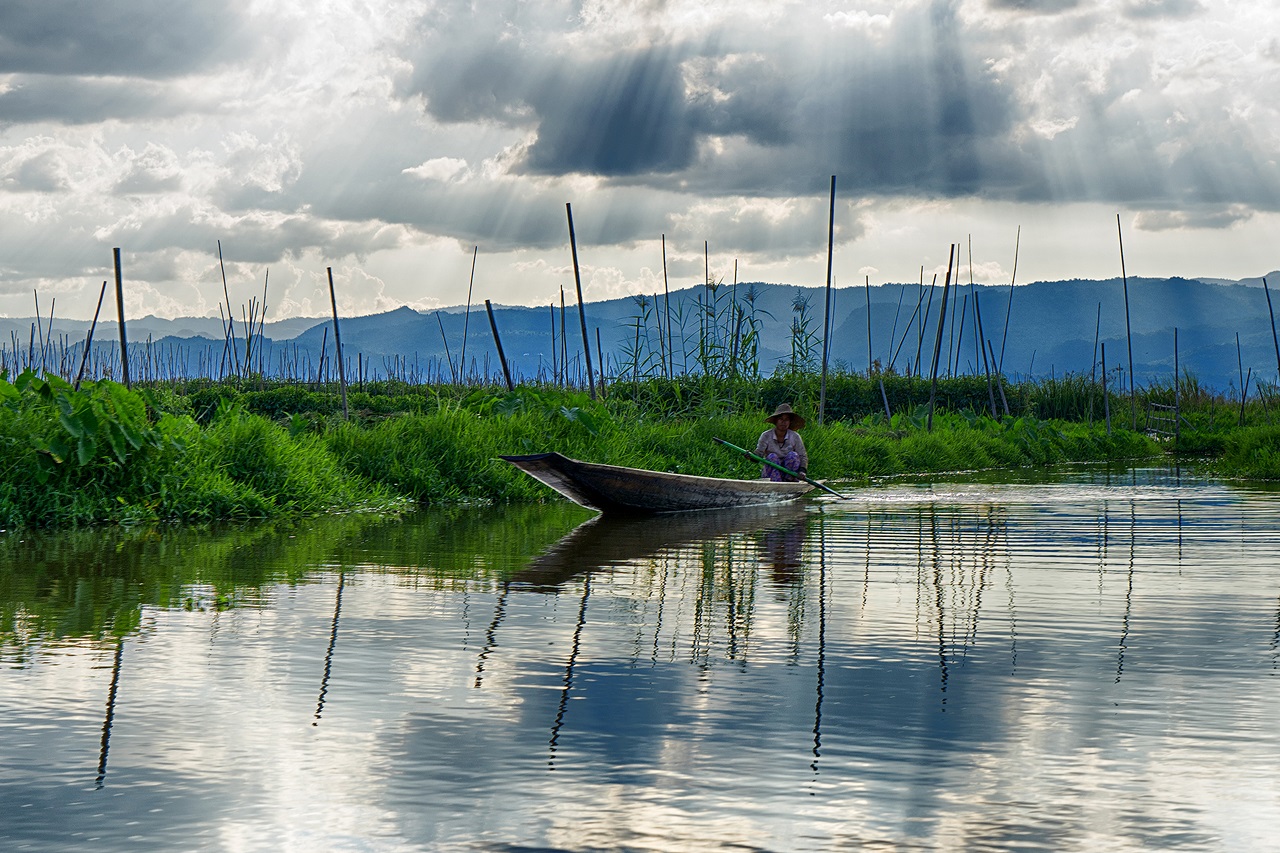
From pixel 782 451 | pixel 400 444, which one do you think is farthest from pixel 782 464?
pixel 400 444

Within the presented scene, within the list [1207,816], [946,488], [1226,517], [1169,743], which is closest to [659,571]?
[1169,743]

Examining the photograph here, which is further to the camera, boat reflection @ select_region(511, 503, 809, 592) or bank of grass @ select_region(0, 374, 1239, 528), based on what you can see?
bank of grass @ select_region(0, 374, 1239, 528)

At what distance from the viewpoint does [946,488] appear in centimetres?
1598

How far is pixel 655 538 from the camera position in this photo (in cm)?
988

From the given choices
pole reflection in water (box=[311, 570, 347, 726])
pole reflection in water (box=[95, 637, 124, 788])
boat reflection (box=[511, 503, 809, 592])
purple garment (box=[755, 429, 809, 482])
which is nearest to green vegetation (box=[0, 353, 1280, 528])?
purple garment (box=[755, 429, 809, 482])

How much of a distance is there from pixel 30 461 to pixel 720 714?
7.48 meters

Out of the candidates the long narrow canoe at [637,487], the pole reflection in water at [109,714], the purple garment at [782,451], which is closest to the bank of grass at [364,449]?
the purple garment at [782,451]

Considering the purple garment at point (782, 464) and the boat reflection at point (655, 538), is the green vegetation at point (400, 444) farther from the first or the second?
the boat reflection at point (655, 538)

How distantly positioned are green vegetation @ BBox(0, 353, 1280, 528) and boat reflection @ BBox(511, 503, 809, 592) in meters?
2.01

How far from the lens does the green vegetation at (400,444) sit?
1006cm

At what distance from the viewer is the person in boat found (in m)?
13.6

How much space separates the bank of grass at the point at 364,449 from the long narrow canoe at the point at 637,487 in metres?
1.68

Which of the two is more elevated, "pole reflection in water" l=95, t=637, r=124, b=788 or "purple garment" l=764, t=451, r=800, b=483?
"purple garment" l=764, t=451, r=800, b=483

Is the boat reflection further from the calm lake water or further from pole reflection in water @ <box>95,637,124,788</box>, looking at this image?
pole reflection in water @ <box>95,637,124,788</box>
